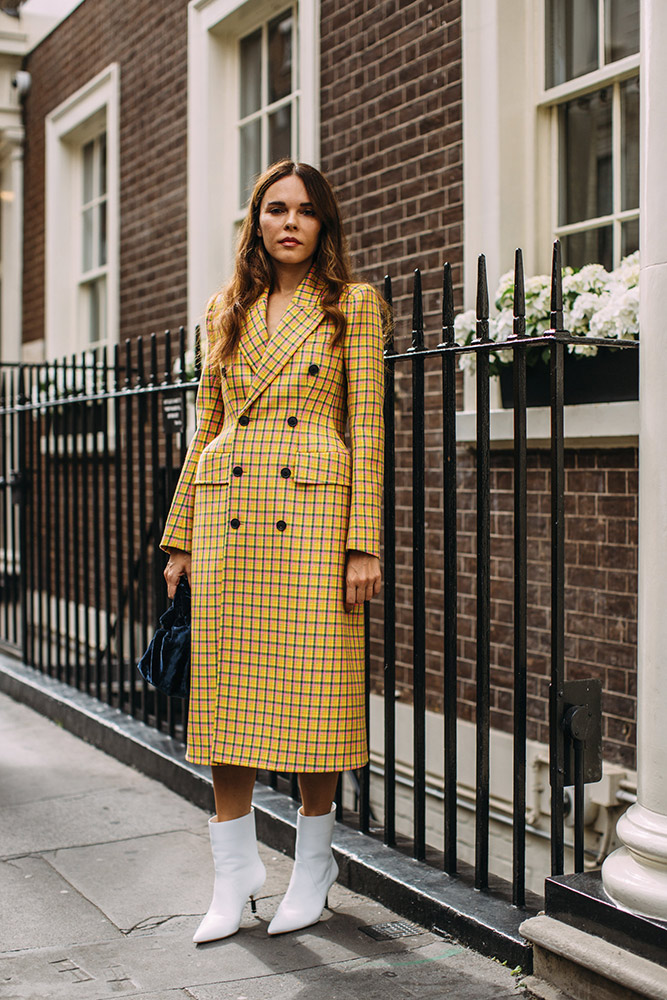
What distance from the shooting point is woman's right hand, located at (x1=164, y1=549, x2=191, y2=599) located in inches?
125

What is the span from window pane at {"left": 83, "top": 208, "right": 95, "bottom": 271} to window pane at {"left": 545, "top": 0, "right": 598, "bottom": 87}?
5590mm

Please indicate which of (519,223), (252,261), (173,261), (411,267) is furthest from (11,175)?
(252,261)

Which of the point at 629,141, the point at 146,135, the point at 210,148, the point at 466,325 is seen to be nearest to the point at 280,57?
the point at 210,148

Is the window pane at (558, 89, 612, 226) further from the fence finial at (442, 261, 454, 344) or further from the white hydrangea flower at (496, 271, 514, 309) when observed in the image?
the fence finial at (442, 261, 454, 344)

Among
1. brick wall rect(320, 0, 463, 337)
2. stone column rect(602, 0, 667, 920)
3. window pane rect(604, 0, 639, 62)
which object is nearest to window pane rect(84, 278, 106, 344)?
brick wall rect(320, 0, 463, 337)

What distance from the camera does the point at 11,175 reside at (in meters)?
10.8

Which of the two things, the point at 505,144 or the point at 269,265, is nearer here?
the point at 269,265

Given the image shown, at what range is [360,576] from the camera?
2916 millimetres

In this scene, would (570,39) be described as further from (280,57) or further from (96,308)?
(96,308)

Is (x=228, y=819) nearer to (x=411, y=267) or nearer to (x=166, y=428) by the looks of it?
(x=166, y=428)

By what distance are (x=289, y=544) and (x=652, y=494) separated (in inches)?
35.7

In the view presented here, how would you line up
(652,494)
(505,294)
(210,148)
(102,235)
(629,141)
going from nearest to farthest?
(652,494) → (505,294) → (629,141) → (210,148) → (102,235)

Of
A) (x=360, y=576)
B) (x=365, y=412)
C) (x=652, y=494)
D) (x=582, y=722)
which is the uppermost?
(x=365, y=412)

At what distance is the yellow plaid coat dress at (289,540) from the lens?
115 inches
